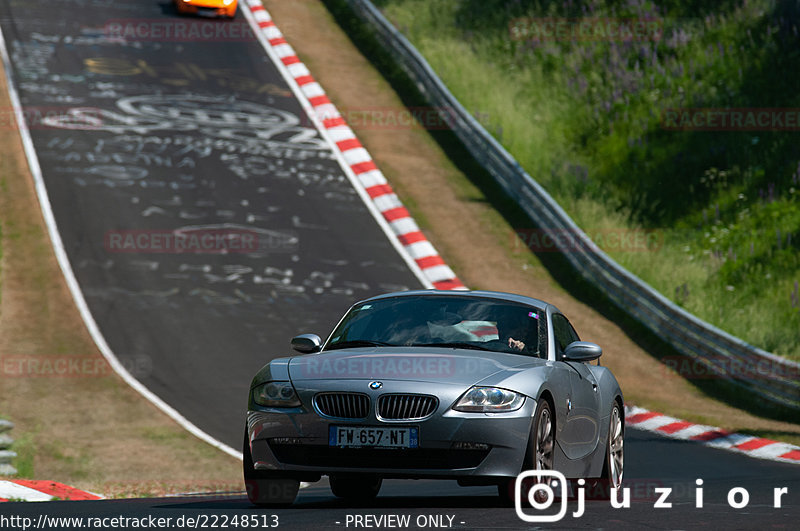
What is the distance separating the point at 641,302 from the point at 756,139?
7.81 m

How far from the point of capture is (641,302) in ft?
64.8

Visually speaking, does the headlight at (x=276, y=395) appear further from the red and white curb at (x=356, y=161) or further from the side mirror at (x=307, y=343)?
the red and white curb at (x=356, y=161)

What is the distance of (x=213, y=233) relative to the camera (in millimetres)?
21672

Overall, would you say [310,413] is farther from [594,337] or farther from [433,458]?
[594,337]

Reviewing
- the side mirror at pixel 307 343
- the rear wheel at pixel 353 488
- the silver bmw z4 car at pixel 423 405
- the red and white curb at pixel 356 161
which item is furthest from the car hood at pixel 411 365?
the red and white curb at pixel 356 161

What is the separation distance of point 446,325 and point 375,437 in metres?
1.41

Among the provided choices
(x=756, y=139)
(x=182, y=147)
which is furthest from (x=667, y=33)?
(x=182, y=147)

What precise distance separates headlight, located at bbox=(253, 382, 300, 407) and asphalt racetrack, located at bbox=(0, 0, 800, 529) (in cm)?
68

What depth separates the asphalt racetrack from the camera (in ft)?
28.2

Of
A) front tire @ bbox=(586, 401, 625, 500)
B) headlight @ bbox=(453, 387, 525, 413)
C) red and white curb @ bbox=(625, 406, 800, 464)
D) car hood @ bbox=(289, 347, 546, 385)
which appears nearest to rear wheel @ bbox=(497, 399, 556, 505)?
headlight @ bbox=(453, 387, 525, 413)

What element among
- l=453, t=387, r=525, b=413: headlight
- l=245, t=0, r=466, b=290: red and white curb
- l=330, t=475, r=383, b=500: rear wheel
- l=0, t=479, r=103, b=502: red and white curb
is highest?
l=453, t=387, r=525, b=413: headlight

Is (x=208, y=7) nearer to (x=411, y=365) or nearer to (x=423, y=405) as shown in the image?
(x=411, y=365)

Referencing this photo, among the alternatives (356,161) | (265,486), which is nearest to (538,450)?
(265,486)

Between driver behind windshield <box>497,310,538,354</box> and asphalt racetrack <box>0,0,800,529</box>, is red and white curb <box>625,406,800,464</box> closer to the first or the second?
asphalt racetrack <box>0,0,800,529</box>
